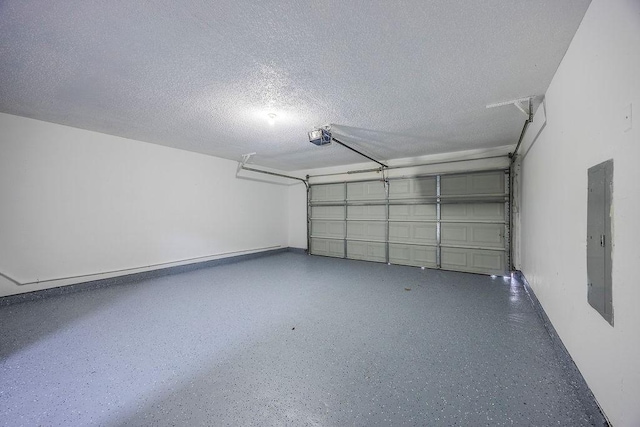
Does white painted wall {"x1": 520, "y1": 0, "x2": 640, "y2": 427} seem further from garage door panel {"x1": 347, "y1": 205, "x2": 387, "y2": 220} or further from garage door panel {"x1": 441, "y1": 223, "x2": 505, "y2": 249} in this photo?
garage door panel {"x1": 347, "y1": 205, "x2": 387, "y2": 220}

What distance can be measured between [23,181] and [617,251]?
5.79 meters

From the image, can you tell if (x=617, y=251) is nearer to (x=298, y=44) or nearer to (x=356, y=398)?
(x=356, y=398)

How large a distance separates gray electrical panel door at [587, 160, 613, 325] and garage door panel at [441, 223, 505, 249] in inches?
133

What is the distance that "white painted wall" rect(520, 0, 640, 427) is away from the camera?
0.96m

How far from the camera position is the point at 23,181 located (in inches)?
119

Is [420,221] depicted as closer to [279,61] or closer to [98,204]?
[279,61]

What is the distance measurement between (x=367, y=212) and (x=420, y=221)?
4.19ft

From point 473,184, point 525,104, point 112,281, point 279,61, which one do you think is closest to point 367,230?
point 473,184

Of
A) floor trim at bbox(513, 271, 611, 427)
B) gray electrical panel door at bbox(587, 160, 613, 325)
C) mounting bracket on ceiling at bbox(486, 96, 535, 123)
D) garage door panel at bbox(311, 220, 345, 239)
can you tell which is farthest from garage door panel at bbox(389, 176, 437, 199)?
gray electrical panel door at bbox(587, 160, 613, 325)

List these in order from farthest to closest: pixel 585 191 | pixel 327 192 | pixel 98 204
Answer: pixel 327 192
pixel 98 204
pixel 585 191

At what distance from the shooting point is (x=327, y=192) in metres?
6.37

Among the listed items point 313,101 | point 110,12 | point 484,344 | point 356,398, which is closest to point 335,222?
A: point 313,101

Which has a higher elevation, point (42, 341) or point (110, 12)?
point (110, 12)

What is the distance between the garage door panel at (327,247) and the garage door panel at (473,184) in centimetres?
286
